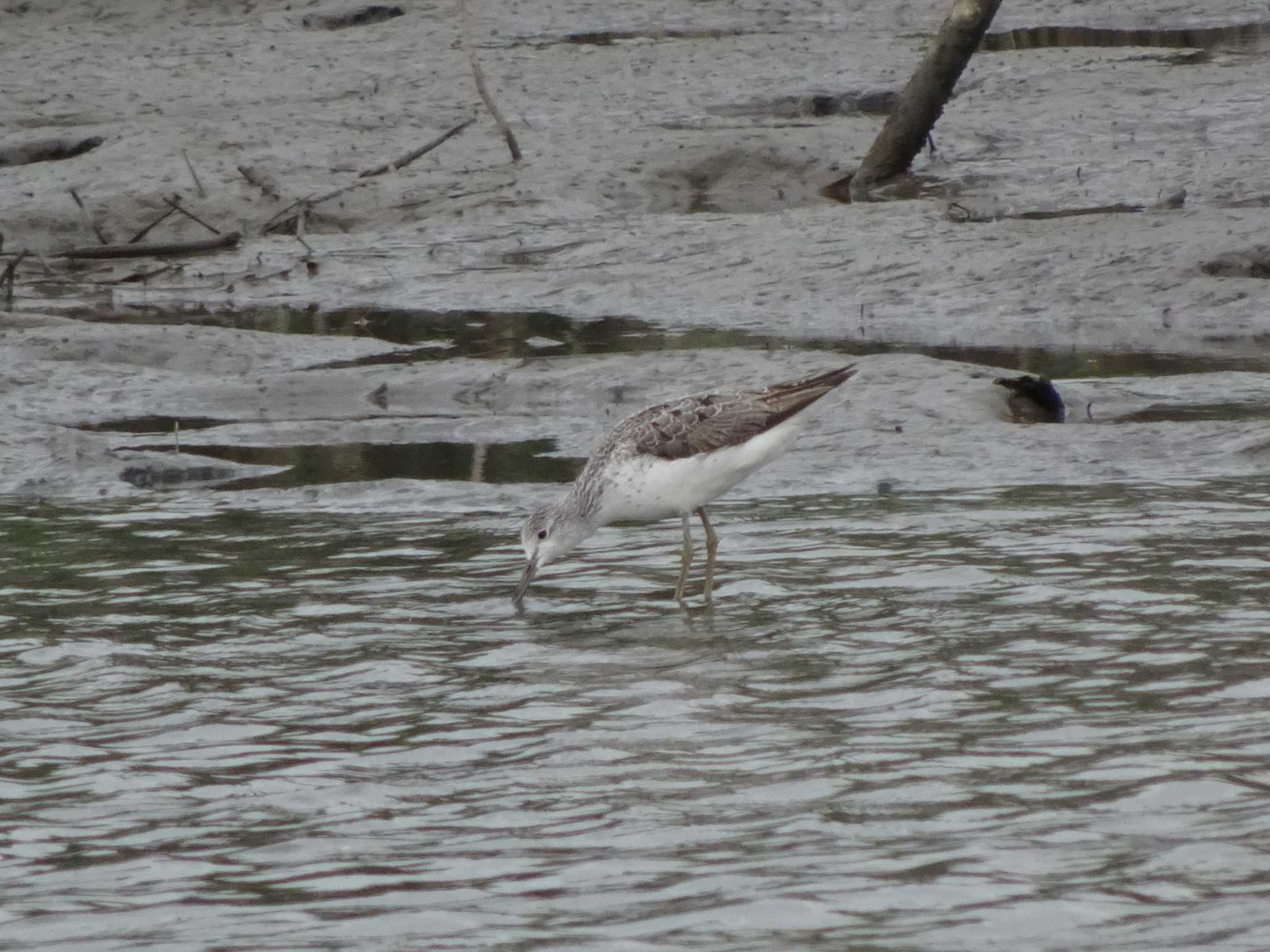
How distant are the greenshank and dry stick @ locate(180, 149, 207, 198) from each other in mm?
8980

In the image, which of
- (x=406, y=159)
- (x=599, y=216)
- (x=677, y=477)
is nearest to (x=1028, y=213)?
(x=599, y=216)

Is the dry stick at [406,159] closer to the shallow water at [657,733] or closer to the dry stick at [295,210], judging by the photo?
the dry stick at [295,210]

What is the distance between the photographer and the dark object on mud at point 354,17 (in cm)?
2331

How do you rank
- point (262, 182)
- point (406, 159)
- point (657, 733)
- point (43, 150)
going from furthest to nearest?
point (43, 150) → point (262, 182) → point (406, 159) → point (657, 733)

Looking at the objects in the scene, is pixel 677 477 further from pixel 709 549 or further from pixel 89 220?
pixel 89 220

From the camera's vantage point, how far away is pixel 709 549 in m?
7.79

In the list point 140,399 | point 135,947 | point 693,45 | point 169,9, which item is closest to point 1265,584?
point 135,947

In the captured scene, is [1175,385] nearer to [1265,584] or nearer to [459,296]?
[1265,584]

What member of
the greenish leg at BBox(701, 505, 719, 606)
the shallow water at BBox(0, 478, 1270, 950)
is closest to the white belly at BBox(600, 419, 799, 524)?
the greenish leg at BBox(701, 505, 719, 606)

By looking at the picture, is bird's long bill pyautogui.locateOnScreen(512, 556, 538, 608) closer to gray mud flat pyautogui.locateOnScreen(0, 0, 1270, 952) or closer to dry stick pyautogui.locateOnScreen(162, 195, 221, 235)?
gray mud flat pyautogui.locateOnScreen(0, 0, 1270, 952)

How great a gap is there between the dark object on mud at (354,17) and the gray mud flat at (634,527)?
368cm

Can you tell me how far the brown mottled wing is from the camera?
299 inches

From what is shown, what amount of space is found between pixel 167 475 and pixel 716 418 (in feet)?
10.5

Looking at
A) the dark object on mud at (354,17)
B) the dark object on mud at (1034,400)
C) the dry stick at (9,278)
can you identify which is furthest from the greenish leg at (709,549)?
the dark object on mud at (354,17)
